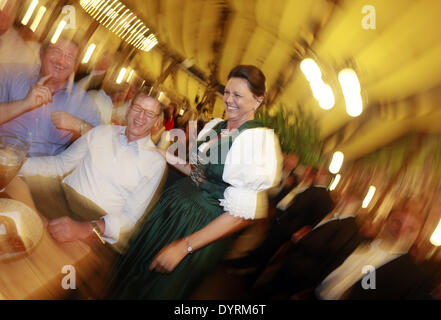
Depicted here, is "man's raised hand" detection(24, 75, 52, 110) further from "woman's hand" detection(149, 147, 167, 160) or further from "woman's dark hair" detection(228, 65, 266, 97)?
"woman's dark hair" detection(228, 65, 266, 97)

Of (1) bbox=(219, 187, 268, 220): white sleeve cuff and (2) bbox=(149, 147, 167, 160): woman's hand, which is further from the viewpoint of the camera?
(2) bbox=(149, 147, 167, 160): woman's hand

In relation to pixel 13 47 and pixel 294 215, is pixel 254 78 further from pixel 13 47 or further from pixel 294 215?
pixel 13 47

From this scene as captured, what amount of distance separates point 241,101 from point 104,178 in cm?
45

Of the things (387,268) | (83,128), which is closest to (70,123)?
(83,128)

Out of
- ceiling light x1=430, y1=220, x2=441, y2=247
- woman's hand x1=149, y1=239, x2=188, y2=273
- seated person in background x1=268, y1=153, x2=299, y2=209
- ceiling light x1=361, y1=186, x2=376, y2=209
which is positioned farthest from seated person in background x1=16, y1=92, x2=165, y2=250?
ceiling light x1=430, y1=220, x2=441, y2=247

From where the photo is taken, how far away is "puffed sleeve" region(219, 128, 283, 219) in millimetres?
770

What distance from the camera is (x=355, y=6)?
2.63 ft

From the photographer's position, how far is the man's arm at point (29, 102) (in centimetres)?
92

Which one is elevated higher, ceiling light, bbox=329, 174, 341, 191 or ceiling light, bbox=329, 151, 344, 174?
ceiling light, bbox=329, 151, 344, 174

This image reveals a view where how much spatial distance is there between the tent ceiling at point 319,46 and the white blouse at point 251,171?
0.40ft

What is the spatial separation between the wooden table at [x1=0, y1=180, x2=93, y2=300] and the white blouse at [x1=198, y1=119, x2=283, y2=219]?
47cm

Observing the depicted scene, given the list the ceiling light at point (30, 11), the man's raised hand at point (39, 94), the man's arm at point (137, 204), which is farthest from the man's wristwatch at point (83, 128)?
the ceiling light at point (30, 11)

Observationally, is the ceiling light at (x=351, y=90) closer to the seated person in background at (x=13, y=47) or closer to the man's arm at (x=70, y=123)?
the man's arm at (x=70, y=123)
